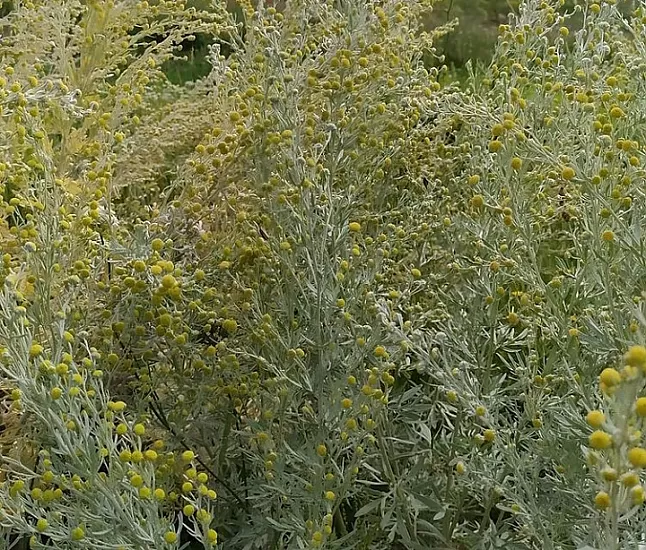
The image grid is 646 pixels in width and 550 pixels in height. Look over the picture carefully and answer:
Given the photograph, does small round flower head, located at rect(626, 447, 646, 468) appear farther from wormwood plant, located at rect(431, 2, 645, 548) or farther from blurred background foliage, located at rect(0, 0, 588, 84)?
blurred background foliage, located at rect(0, 0, 588, 84)

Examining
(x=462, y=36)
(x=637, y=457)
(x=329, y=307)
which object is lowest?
(x=462, y=36)

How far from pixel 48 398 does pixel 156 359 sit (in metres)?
0.33

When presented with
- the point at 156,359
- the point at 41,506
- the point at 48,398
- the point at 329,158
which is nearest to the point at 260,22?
the point at 329,158

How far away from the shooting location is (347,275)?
105 cm

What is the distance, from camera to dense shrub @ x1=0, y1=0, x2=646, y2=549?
92cm

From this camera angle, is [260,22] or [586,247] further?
[260,22]

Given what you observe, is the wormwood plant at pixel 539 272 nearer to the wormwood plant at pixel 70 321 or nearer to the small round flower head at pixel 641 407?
the small round flower head at pixel 641 407

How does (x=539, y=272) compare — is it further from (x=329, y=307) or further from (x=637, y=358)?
(x=637, y=358)

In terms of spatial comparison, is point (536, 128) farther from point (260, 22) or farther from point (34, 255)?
point (34, 255)

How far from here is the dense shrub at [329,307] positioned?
3.03ft

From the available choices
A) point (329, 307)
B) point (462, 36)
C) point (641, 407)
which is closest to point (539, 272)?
point (329, 307)

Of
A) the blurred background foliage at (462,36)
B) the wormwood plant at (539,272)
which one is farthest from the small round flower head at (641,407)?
the blurred background foliage at (462,36)

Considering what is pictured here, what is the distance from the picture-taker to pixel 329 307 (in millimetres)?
1041

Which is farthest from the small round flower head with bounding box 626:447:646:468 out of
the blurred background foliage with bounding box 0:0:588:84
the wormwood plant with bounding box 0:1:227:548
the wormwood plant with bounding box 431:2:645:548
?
the blurred background foliage with bounding box 0:0:588:84
